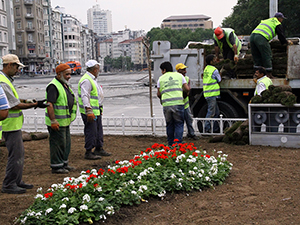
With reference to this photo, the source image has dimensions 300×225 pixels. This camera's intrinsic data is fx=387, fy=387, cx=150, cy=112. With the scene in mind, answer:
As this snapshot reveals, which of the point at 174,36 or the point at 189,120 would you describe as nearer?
the point at 189,120

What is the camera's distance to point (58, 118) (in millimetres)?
6086

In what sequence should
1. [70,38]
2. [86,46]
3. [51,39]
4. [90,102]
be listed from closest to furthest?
[90,102] < [51,39] < [70,38] < [86,46]

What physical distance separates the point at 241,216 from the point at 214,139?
405 centimetres

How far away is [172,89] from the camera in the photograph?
23.2 feet

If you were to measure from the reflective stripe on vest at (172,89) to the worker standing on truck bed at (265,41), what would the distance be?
2.06 meters

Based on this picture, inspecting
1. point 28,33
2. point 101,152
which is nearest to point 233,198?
point 101,152

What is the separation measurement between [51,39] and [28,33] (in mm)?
16757

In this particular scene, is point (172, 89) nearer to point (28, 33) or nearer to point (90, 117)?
point (90, 117)

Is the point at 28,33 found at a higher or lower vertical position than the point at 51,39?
higher

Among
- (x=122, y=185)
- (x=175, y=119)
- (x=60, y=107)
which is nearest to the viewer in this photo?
(x=122, y=185)

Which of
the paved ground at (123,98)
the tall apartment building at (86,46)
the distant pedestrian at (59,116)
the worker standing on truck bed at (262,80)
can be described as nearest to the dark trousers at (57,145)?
the distant pedestrian at (59,116)

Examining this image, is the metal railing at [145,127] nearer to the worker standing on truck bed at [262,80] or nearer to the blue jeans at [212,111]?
the blue jeans at [212,111]

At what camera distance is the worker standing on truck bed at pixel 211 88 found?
8.51 metres

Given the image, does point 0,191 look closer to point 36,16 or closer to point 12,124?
point 12,124
